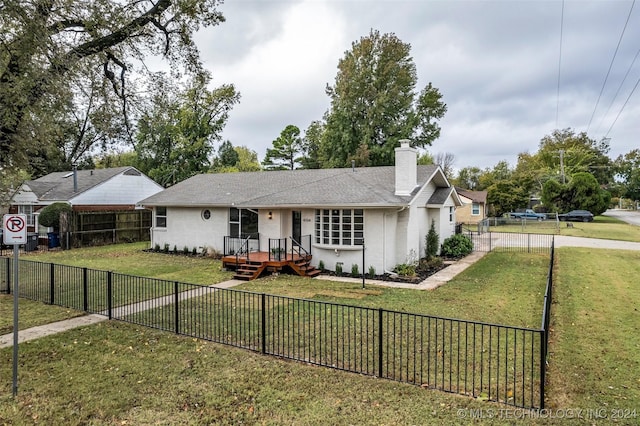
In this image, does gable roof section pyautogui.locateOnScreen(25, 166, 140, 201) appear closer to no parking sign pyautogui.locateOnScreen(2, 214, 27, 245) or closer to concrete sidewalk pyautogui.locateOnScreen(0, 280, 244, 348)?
concrete sidewalk pyautogui.locateOnScreen(0, 280, 244, 348)

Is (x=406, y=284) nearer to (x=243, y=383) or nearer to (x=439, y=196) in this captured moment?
(x=439, y=196)

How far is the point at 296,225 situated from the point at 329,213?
1864 millimetres

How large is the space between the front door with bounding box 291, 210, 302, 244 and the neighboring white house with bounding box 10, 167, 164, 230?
620 inches

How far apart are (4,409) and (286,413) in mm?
3540

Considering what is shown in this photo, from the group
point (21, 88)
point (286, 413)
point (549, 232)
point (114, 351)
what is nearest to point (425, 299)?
point (286, 413)

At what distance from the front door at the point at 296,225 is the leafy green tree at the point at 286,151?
34672 mm

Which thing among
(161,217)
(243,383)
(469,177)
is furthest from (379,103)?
(469,177)

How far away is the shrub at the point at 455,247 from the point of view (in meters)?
18.3

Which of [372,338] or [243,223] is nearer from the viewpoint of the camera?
[372,338]

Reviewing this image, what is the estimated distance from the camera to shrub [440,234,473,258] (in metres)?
18.3

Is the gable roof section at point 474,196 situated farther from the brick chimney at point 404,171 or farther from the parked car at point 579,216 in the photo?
the brick chimney at point 404,171

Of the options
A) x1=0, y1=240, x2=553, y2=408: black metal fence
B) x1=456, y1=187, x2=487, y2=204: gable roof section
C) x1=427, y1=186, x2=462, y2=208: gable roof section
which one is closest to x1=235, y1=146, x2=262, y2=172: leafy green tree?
x1=456, y1=187, x2=487, y2=204: gable roof section

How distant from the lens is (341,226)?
559 inches

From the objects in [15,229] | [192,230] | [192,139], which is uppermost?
[192,139]
